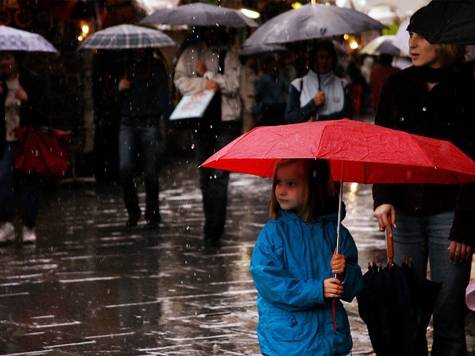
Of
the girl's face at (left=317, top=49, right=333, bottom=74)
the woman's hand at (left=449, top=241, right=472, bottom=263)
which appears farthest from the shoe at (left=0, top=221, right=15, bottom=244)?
the woman's hand at (left=449, top=241, right=472, bottom=263)

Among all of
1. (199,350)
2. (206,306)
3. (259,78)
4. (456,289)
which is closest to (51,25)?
(259,78)

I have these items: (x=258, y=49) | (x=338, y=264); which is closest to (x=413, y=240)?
(x=338, y=264)

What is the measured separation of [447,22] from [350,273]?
4.73ft

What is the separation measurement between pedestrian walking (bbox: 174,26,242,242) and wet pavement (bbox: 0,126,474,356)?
0.44 m

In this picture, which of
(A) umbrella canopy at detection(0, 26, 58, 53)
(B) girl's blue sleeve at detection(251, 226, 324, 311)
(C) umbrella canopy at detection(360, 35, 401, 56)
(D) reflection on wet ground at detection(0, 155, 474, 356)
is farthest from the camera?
(C) umbrella canopy at detection(360, 35, 401, 56)

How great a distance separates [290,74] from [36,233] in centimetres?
1492

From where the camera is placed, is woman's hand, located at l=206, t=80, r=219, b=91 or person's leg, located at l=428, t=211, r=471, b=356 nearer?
person's leg, located at l=428, t=211, r=471, b=356

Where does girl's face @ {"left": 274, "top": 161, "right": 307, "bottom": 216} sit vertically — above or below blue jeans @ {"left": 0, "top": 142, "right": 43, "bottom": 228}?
above

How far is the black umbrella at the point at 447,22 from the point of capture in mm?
4129

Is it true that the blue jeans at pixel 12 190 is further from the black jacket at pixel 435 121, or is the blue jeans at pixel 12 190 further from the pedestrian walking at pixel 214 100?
the black jacket at pixel 435 121

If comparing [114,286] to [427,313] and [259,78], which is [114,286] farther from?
[259,78]

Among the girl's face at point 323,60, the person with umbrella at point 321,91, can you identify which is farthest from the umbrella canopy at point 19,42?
the girl's face at point 323,60

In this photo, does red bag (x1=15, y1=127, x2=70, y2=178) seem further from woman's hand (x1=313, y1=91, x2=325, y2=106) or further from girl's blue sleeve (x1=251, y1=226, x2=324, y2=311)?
girl's blue sleeve (x1=251, y1=226, x2=324, y2=311)

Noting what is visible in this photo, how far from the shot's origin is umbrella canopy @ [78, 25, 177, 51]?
34.5 feet
